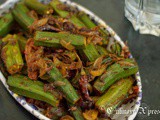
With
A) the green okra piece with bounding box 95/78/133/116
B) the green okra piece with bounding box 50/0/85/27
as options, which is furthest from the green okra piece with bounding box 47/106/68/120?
the green okra piece with bounding box 50/0/85/27

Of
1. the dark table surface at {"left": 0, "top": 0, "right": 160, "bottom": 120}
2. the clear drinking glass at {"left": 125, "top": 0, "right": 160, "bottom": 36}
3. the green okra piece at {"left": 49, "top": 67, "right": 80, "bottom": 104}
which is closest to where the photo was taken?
the green okra piece at {"left": 49, "top": 67, "right": 80, "bottom": 104}

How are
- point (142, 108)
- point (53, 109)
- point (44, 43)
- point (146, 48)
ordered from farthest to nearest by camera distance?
point (146, 48) < point (142, 108) < point (44, 43) < point (53, 109)

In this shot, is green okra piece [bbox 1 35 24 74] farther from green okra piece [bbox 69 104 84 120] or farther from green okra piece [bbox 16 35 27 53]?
green okra piece [bbox 69 104 84 120]

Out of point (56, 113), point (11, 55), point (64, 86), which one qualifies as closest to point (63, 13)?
point (11, 55)

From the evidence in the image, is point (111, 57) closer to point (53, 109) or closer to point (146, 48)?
point (53, 109)

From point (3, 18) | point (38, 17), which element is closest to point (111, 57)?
point (38, 17)
